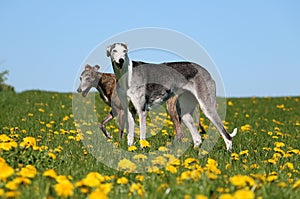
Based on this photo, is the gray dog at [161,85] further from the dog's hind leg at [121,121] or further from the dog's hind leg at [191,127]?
the dog's hind leg at [121,121]

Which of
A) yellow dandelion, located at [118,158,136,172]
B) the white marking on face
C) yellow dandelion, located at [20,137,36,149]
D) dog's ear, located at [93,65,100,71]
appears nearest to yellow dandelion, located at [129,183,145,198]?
yellow dandelion, located at [118,158,136,172]

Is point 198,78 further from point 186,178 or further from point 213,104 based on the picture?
point 186,178

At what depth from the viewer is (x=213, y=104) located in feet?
27.8

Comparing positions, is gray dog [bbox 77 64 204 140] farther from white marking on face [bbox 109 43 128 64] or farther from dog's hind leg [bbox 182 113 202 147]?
white marking on face [bbox 109 43 128 64]

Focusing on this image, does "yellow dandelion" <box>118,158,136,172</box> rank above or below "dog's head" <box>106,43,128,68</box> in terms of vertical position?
below

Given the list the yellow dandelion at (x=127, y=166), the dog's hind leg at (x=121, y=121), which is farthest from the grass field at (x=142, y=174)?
the dog's hind leg at (x=121, y=121)

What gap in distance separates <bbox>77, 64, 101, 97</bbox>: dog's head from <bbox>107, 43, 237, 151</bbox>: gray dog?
6.63ft

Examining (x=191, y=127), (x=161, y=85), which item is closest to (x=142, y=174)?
(x=161, y=85)

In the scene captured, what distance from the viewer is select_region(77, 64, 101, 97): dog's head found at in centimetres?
1021

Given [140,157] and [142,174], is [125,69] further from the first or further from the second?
[142,174]

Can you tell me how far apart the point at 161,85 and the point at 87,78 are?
2592mm

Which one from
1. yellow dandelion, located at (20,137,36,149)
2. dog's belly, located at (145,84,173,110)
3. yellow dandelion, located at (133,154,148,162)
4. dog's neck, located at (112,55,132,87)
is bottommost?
yellow dandelion, located at (133,154,148,162)

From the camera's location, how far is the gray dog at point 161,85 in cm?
801

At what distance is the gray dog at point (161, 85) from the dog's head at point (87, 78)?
6.63 feet
